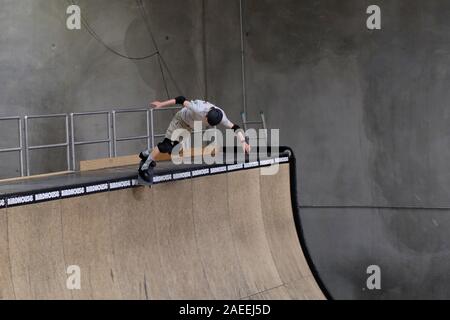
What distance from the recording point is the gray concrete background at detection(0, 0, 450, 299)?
1539 centimetres

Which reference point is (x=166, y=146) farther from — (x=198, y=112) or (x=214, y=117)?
(x=214, y=117)

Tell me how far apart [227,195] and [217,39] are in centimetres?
746

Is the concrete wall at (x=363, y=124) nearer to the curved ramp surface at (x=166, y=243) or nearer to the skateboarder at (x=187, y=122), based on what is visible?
the curved ramp surface at (x=166, y=243)

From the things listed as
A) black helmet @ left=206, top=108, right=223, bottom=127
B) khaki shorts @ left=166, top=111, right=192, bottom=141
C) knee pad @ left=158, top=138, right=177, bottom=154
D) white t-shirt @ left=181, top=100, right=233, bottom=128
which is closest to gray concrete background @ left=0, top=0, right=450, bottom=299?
khaki shorts @ left=166, top=111, right=192, bottom=141

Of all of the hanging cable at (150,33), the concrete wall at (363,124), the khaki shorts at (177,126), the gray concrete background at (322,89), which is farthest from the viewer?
the hanging cable at (150,33)

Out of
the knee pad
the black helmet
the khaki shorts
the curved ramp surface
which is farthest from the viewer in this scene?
the khaki shorts

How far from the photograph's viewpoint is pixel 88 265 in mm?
9148

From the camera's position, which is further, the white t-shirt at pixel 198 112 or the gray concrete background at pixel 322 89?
the gray concrete background at pixel 322 89

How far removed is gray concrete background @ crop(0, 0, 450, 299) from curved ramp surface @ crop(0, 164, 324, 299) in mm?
3858

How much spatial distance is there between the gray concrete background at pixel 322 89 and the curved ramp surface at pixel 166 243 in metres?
3.86

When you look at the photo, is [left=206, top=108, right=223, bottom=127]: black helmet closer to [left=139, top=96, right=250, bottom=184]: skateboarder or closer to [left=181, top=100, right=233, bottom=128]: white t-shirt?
[left=139, top=96, right=250, bottom=184]: skateboarder

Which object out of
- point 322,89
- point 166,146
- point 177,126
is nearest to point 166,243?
point 166,146

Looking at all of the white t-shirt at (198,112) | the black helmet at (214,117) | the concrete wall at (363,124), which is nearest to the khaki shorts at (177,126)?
the white t-shirt at (198,112)

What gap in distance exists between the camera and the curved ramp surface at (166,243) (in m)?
8.48
